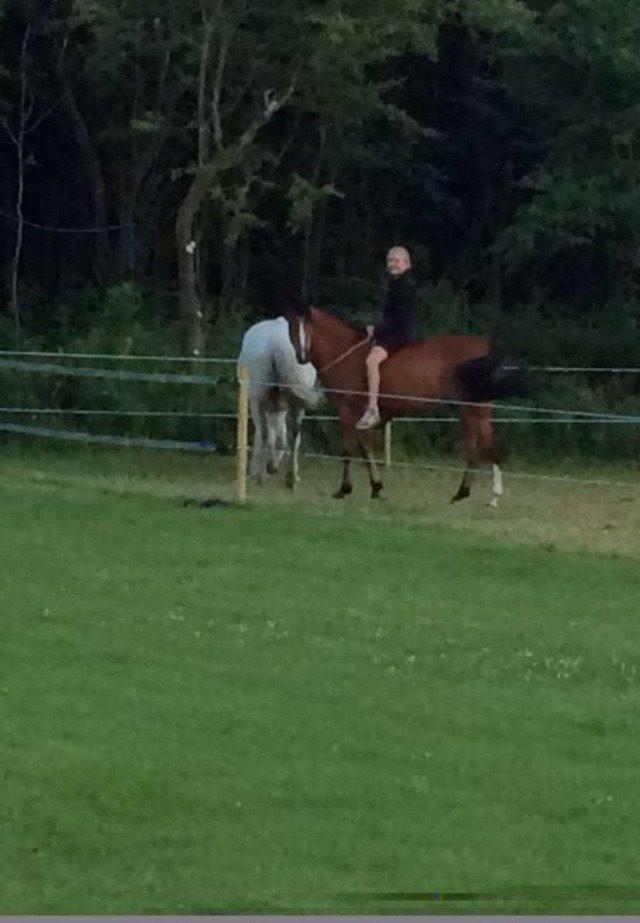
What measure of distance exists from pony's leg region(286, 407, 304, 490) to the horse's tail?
1.75 m

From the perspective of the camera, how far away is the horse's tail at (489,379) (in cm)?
1842

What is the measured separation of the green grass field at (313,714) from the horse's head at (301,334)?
2040 mm

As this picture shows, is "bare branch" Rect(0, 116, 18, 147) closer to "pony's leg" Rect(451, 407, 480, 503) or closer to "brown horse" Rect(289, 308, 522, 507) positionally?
"brown horse" Rect(289, 308, 522, 507)

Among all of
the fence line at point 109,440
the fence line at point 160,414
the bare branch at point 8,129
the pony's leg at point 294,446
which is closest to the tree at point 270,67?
the fence line at point 160,414

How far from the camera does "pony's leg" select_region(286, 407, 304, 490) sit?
64.4 feet

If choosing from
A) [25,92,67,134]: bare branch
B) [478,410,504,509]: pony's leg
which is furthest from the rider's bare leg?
[25,92,67,134]: bare branch

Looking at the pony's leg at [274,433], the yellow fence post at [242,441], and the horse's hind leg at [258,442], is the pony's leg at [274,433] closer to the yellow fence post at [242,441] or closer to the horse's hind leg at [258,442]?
the horse's hind leg at [258,442]

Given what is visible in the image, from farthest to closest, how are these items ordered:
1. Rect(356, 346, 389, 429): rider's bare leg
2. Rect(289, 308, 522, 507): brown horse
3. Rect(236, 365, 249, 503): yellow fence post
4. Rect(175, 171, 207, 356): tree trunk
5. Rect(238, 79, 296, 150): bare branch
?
Rect(238, 79, 296, 150): bare branch, Rect(175, 171, 207, 356): tree trunk, Rect(289, 308, 522, 507): brown horse, Rect(356, 346, 389, 429): rider's bare leg, Rect(236, 365, 249, 503): yellow fence post

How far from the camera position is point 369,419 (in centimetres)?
1872

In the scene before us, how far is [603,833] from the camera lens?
7449mm

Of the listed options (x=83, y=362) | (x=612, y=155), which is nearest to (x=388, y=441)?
(x=83, y=362)

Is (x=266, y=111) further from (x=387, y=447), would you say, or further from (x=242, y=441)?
(x=242, y=441)

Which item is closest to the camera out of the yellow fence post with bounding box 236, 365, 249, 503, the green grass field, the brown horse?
the green grass field

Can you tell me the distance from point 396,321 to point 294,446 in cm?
184
